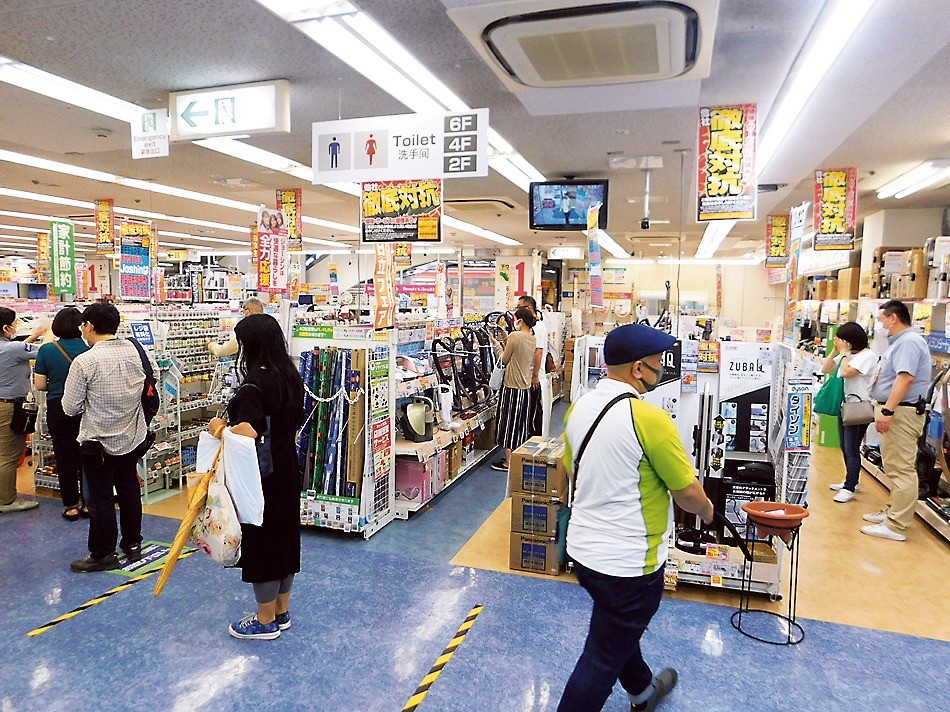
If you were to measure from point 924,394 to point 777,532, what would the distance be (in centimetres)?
284

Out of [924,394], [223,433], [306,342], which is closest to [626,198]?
[924,394]

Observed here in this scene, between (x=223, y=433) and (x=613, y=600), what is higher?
(x=223, y=433)

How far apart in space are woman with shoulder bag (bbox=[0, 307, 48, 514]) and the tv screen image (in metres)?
5.28

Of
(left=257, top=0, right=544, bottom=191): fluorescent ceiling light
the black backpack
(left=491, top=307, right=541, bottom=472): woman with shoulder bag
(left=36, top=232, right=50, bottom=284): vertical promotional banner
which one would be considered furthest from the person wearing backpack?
(left=36, top=232, right=50, bottom=284): vertical promotional banner

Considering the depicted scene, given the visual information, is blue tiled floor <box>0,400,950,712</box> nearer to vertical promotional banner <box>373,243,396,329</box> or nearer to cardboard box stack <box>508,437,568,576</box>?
cardboard box stack <box>508,437,568,576</box>

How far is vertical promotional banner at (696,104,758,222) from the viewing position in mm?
5449

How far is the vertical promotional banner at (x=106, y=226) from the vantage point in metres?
11.8

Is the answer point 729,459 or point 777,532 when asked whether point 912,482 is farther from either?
point 777,532

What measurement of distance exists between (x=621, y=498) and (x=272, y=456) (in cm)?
179

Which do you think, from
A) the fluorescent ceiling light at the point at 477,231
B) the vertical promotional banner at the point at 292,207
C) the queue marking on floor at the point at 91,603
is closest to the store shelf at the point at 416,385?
the queue marking on floor at the point at 91,603

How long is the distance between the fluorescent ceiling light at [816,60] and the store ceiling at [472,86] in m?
0.07

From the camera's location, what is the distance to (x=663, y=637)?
11.4ft

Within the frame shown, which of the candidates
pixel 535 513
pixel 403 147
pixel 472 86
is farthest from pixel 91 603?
pixel 472 86

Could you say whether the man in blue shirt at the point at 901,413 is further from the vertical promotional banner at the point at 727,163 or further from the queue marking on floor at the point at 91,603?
the queue marking on floor at the point at 91,603
